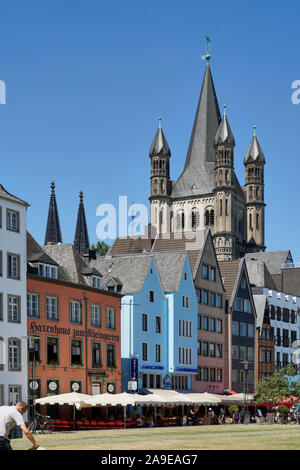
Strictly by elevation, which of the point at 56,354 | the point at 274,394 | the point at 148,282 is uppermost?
the point at 148,282

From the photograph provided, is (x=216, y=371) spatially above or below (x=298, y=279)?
below

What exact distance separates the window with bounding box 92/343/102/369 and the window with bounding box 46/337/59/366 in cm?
536

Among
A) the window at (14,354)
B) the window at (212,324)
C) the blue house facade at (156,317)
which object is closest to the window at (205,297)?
the window at (212,324)

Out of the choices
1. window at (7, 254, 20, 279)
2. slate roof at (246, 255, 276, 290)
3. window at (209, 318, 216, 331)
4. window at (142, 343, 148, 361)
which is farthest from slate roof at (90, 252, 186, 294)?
slate roof at (246, 255, 276, 290)

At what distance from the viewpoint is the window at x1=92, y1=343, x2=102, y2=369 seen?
240 feet

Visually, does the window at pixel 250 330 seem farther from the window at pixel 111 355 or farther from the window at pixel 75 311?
the window at pixel 75 311

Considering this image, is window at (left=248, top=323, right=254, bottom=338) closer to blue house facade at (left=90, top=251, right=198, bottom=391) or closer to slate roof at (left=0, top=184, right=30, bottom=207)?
blue house facade at (left=90, top=251, right=198, bottom=391)

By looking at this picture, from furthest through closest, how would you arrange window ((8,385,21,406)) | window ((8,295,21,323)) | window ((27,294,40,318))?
window ((27,294,40,318))
window ((8,295,21,323))
window ((8,385,21,406))

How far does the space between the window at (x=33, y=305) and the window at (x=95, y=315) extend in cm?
760

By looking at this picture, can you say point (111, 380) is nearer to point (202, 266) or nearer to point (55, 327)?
point (55, 327)

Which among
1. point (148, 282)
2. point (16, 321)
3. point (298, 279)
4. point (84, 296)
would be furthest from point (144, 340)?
point (298, 279)

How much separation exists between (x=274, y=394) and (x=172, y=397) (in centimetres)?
1806

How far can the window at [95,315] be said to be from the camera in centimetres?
7369

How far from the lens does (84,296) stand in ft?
238
